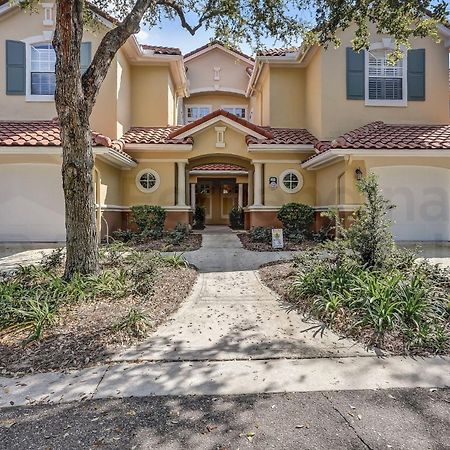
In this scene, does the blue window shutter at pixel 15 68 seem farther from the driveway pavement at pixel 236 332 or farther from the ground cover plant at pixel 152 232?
the driveway pavement at pixel 236 332

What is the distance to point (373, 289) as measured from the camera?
5277 mm

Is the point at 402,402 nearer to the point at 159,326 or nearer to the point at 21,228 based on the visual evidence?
the point at 159,326

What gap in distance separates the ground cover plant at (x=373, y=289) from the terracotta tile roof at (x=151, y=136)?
7311 mm

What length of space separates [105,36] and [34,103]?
753 cm

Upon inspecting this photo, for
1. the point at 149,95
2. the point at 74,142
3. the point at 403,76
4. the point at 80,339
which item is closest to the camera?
the point at 80,339

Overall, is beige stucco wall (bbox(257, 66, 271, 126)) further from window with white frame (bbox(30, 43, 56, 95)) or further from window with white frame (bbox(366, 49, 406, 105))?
window with white frame (bbox(30, 43, 56, 95))

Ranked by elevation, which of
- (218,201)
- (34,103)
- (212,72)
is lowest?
(218,201)

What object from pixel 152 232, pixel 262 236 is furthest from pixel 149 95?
pixel 262 236

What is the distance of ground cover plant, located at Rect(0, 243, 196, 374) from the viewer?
4.14 m

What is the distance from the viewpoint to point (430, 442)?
105 inches

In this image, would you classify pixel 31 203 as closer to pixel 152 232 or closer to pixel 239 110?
pixel 152 232

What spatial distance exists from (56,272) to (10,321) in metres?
2.39

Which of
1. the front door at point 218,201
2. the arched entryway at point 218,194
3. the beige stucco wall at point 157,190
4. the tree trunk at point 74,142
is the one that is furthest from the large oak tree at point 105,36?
the front door at point 218,201

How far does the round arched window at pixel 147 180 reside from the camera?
13828 millimetres
